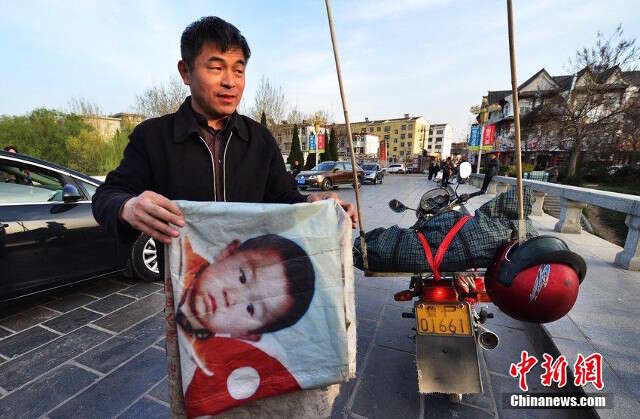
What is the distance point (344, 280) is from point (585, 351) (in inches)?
97.5

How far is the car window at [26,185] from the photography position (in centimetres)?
294

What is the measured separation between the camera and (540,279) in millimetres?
1472

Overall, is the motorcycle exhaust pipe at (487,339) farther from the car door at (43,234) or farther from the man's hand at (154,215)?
the car door at (43,234)

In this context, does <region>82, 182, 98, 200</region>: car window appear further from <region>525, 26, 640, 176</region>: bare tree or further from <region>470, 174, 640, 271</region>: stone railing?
<region>525, 26, 640, 176</region>: bare tree

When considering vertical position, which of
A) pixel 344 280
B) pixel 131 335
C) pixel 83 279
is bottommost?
pixel 131 335

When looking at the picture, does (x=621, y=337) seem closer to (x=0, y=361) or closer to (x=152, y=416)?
(x=152, y=416)

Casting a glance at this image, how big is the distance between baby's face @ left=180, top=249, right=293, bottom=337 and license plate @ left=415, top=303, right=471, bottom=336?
4.09ft

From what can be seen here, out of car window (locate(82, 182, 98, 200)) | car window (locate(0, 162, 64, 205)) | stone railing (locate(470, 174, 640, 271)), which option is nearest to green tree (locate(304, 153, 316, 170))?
stone railing (locate(470, 174, 640, 271))

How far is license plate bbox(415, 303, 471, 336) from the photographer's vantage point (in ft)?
6.20

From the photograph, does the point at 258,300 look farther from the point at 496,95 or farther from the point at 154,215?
the point at 496,95

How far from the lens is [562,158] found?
3516cm

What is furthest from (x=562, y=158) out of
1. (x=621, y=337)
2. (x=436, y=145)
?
(x=436, y=145)

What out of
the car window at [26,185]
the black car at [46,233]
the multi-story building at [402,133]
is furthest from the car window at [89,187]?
the multi-story building at [402,133]

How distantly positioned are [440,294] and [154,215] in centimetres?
179
